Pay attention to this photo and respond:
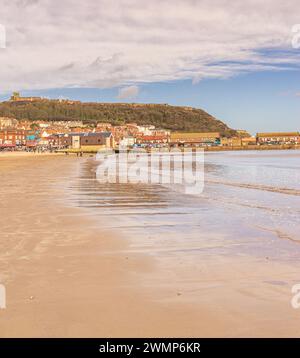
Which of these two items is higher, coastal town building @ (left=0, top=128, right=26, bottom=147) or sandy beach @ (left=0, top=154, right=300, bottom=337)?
coastal town building @ (left=0, top=128, right=26, bottom=147)

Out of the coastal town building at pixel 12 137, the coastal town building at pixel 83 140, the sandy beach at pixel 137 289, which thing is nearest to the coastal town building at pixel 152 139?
the coastal town building at pixel 83 140

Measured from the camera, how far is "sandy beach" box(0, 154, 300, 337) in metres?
3.80

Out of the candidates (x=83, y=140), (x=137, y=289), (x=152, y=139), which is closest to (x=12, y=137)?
(x=83, y=140)

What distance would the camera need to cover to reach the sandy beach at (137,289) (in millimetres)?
3803

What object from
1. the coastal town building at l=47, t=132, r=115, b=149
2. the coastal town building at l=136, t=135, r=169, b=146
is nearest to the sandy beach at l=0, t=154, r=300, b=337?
the coastal town building at l=47, t=132, r=115, b=149

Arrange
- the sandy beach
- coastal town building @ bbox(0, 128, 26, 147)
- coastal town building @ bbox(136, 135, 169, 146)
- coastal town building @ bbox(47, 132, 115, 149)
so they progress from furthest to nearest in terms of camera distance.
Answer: coastal town building @ bbox(136, 135, 169, 146) < coastal town building @ bbox(0, 128, 26, 147) < coastal town building @ bbox(47, 132, 115, 149) < the sandy beach

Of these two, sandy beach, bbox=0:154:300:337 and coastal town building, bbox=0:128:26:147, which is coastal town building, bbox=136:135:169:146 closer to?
coastal town building, bbox=0:128:26:147

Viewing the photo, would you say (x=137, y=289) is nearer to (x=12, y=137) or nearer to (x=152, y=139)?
(x=12, y=137)

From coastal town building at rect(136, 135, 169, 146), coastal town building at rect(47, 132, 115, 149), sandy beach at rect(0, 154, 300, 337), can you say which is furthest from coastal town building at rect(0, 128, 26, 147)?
sandy beach at rect(0, 154, 300, 337)

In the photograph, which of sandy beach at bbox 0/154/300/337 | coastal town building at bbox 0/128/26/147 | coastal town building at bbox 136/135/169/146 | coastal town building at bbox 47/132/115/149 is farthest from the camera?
coastal town building at bbox 136/135/169/146

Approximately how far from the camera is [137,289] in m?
4.85

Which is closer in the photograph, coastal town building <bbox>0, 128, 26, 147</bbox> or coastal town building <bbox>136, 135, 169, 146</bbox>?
coastal town building <bbox>0, 128, 26, 147</bbox>

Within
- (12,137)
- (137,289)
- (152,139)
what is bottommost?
(137,289)
